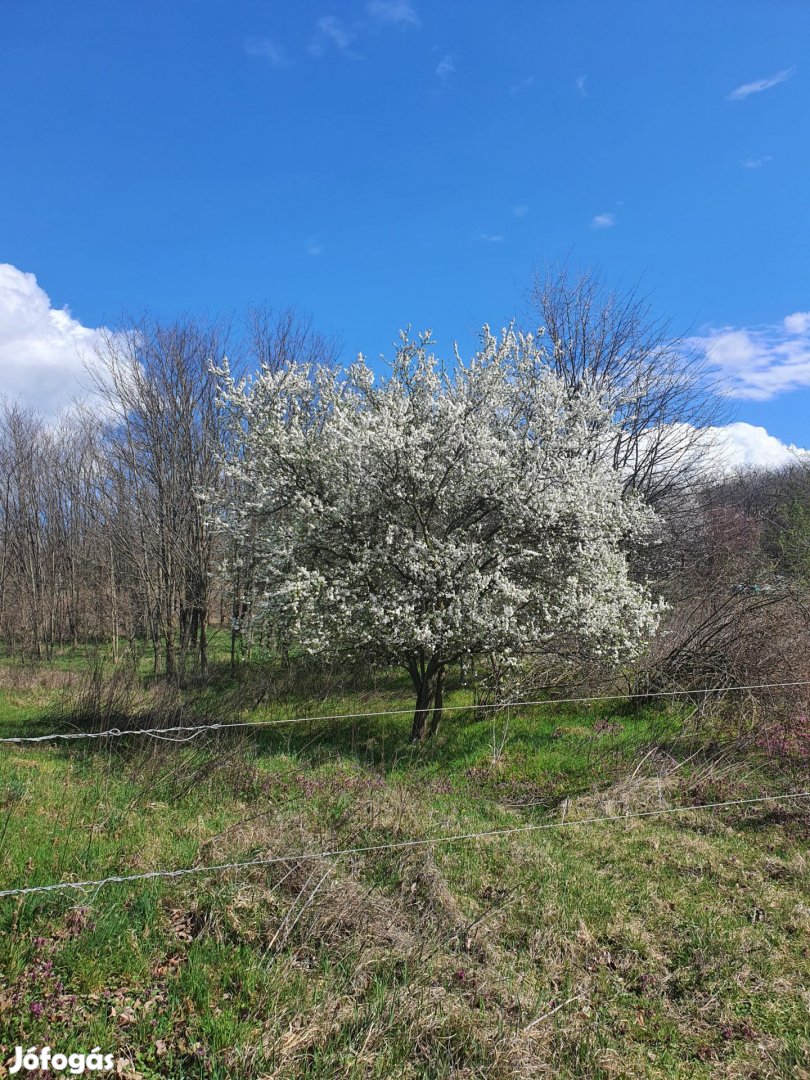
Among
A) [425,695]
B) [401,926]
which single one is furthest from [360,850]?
[425,695]

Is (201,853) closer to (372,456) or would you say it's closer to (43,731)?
(372,456)

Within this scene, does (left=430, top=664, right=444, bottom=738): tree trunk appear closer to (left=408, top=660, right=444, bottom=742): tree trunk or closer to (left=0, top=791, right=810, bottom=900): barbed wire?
(left=408, top=660, right=444, bottom=742): tree trunk

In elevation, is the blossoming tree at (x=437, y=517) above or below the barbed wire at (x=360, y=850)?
above

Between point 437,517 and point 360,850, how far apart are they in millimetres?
6359

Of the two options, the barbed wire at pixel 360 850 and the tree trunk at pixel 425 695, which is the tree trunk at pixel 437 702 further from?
the barbed wire at pixel 360 850

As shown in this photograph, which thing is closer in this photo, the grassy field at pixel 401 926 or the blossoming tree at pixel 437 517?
the grassy field at pixel 401 926

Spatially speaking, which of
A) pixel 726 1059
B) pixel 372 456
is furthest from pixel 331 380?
pixel 726 1059

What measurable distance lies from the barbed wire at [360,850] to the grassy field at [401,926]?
5cm

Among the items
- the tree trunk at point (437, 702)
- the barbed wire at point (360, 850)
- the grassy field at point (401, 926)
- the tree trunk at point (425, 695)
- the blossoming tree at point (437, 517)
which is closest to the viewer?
the grassy field at point (401, 926)

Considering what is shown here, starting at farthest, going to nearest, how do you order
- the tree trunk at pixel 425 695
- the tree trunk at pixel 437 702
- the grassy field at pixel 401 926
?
the tree trunk at pixel 437 702 < the tree trunk at pixel 425 695 < the grassy field at pixel 401 926

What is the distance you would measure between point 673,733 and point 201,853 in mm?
7139

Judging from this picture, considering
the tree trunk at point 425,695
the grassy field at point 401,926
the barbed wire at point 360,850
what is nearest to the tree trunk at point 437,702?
the tree trunk at point 425,695

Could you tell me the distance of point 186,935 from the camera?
3.56 metres

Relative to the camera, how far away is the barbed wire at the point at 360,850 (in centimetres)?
367
